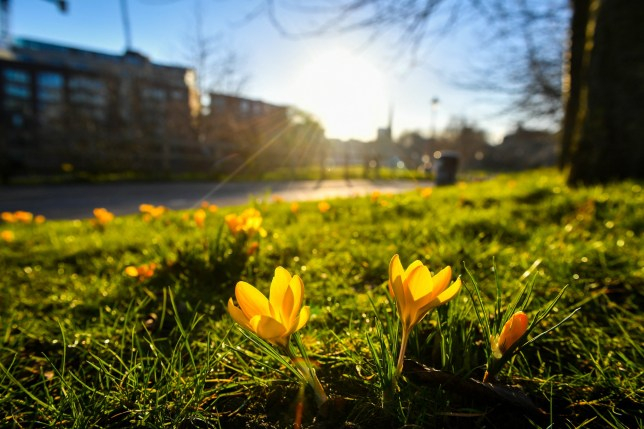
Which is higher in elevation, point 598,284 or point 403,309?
point 403,309

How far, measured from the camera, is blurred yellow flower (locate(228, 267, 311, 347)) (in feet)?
2.21

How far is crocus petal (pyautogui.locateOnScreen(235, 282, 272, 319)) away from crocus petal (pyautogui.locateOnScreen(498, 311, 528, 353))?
0.49 m

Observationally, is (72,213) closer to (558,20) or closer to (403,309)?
(403,309)

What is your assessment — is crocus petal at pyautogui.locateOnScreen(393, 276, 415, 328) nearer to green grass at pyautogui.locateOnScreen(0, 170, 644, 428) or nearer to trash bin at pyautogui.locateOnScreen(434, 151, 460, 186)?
green grass at pyautogui.locateOnScreen(0, 170, 644, 428)

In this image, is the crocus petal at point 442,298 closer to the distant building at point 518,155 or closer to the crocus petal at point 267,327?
the crocus petal at point 267,327

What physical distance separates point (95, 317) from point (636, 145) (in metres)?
5.18

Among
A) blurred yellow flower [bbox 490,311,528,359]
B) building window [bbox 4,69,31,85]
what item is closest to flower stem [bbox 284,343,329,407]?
blurred yellow flower [bbox 490,311,528,359]

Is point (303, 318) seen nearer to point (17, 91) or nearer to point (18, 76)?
point (17, 91)

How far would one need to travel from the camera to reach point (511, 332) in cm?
75

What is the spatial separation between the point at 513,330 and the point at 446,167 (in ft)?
35.4

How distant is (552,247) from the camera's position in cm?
192

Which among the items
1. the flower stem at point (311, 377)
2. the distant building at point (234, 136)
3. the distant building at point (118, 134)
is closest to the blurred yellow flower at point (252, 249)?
the flower stem at point (311, 377)

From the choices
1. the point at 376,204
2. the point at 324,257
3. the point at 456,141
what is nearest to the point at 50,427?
Answer: the point at 324,257

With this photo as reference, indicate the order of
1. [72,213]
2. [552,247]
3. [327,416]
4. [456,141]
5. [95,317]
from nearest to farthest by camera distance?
1. [327,416]
2. [95,317]
3. [552,247]
4. [72,213]
5. [456,141]
